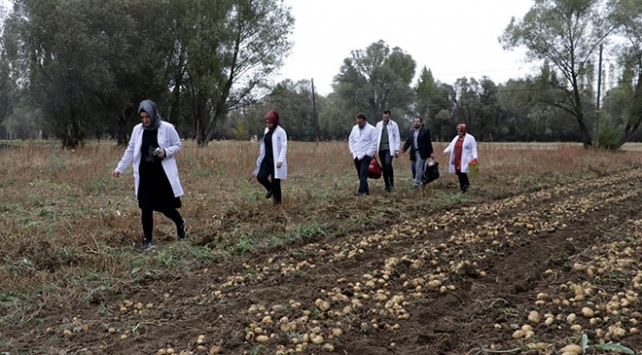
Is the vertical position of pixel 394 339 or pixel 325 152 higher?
pixel 325 152

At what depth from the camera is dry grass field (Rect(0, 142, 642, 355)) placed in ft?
10.5

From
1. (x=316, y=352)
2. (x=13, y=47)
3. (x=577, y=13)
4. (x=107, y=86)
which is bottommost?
(x=316, y=352)

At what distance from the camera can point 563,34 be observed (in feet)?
104

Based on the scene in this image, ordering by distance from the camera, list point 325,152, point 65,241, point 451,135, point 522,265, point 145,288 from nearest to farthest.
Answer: point 145,288 → point 522,265 → point 65,241 → point 325,152 → point 451,135

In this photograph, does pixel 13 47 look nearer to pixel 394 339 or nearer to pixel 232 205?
pixel 232 205

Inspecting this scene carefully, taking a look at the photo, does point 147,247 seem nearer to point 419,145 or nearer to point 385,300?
point 385,300

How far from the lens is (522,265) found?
4.78 metres

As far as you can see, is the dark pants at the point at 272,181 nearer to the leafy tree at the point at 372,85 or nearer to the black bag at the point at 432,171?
the black bag at the point at 432,171

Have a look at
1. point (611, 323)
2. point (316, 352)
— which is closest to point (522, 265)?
point (611, 323)

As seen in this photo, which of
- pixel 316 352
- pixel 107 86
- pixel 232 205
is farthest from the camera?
pixel 107 86

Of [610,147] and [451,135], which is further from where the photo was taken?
[451,135]

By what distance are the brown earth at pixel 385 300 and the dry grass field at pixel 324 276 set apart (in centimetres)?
2

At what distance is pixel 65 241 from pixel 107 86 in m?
19.4

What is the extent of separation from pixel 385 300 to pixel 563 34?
110ft
